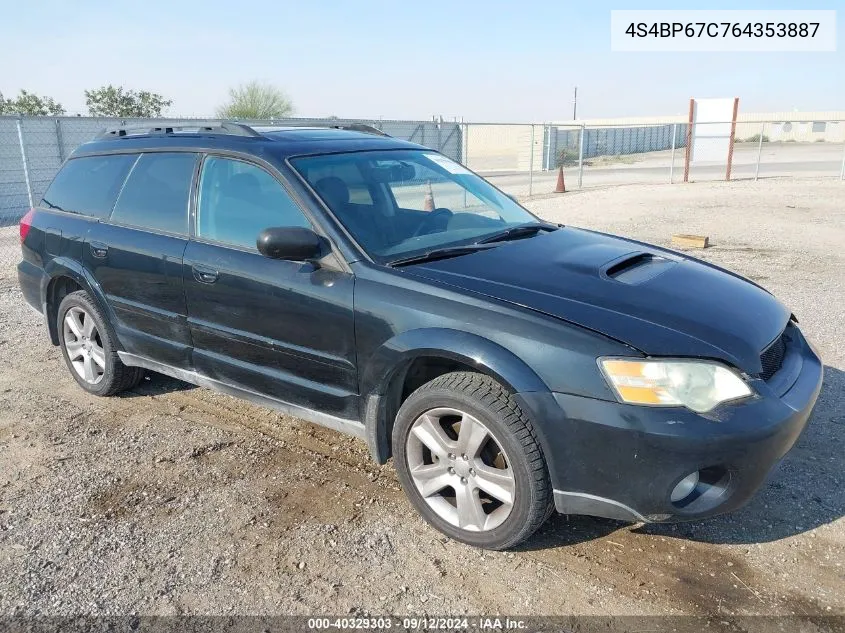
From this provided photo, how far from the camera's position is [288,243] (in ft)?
10.5

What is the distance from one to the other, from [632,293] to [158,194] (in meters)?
2.85

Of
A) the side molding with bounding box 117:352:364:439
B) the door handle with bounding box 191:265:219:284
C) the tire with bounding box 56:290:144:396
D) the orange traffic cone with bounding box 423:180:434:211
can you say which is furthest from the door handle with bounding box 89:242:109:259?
the orange traffic cone with bounding box 423:180:434:211

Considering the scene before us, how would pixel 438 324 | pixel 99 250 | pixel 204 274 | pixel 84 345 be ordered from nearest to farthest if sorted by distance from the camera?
pixel 438 324, pixel 204 274, pixel 99 250, pixel 84 345

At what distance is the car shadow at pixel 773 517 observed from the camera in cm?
310

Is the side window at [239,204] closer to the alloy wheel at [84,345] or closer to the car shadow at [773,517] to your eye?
the alloy wheel at [84,345]

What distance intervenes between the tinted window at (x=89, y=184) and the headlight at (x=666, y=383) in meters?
3.41

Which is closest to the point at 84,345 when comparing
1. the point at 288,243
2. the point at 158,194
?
the point at 158,194

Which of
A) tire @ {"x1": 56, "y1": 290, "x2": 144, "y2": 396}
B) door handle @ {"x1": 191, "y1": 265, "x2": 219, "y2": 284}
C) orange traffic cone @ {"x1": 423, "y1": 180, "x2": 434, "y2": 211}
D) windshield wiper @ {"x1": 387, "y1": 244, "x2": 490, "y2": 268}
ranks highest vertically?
orange traffic cone @ {"x1": 423, "y1": 180, "x2": 434, "y2": 211}

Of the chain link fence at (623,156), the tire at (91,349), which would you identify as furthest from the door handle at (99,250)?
the chain link fence at (623,156)

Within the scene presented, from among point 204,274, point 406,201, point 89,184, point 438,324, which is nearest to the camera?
point 438,324

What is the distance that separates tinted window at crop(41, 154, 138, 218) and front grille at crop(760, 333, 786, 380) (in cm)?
382

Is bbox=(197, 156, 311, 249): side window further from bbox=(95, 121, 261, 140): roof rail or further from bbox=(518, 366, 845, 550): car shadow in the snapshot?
bbox=(518, 366, 845, 550): car shadow

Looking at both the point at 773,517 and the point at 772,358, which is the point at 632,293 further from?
the point at 773,517

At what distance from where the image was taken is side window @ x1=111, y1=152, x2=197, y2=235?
4020 mm
